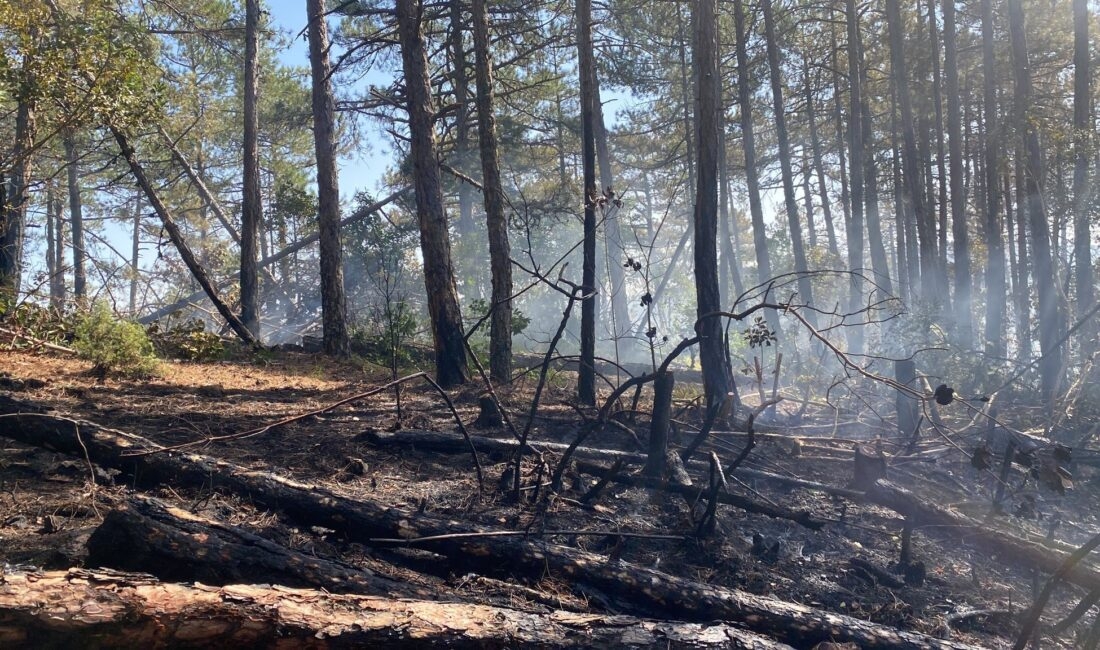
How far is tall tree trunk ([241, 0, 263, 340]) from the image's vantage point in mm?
13820

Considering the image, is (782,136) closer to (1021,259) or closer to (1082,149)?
(1082,149)

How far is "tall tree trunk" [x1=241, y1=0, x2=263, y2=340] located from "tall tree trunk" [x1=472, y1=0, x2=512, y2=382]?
18.5ft

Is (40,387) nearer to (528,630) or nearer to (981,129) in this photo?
(528,630)

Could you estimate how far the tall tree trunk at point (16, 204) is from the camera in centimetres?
920

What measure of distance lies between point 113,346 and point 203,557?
514 centimetres

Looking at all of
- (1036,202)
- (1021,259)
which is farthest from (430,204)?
(1021,259)

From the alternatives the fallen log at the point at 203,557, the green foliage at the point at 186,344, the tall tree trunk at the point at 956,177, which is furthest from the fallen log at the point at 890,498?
the tall tree trunk at the point at 956,177

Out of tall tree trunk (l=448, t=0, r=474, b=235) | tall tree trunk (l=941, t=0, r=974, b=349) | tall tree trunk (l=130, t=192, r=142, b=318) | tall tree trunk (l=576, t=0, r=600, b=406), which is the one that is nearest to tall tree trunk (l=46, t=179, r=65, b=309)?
tall tree trunk (l=130, t=192, r=142, b=318)

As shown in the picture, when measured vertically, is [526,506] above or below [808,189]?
below

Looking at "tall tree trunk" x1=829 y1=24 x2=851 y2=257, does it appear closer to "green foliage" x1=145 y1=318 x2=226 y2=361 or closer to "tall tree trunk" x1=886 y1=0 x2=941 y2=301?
"tall tree trunk" x1=886 y1=0 x2=941 y2=301

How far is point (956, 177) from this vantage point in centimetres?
1823

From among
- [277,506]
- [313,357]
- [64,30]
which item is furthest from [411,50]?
[277,506]

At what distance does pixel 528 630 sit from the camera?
3588 millimetres

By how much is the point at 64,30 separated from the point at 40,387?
4.72 meters
